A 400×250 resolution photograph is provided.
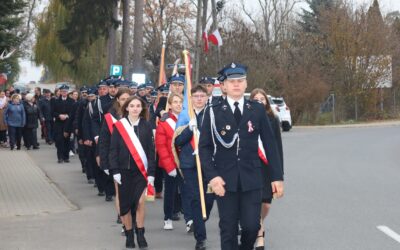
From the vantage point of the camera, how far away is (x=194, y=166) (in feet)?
27.1

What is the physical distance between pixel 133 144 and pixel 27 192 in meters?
5.44

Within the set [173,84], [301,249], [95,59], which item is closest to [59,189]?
[173,84]

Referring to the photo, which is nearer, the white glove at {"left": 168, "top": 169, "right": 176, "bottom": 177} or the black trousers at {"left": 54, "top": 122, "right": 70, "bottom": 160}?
the white glove at {"left": 168, "top": 169, "right": 176, "bottom": 177}

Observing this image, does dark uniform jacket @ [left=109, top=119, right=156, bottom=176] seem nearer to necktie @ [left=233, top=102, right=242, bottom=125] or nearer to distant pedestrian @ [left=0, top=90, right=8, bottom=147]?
necktie @ [left=233, top=102, right=242, bottom=125]

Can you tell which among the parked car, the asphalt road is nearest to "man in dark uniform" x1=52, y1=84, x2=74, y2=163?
the asphalt road

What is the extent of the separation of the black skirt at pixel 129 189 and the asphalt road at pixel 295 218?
1.78 feet

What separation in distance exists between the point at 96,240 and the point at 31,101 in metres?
15.0

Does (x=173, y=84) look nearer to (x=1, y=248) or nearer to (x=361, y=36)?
(x=1, y=248)

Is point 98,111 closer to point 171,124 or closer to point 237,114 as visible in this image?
point 171,124

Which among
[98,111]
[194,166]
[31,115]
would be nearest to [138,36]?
[31,115]

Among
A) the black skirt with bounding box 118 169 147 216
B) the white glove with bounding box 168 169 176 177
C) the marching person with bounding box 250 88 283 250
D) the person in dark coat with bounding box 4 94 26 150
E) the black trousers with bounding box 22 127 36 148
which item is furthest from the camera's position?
the black trousers with bounding box 22 127 36 148

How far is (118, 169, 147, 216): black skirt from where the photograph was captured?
800cm

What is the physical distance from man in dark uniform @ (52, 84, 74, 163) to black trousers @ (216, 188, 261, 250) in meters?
11.5

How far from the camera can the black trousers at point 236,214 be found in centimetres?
599
